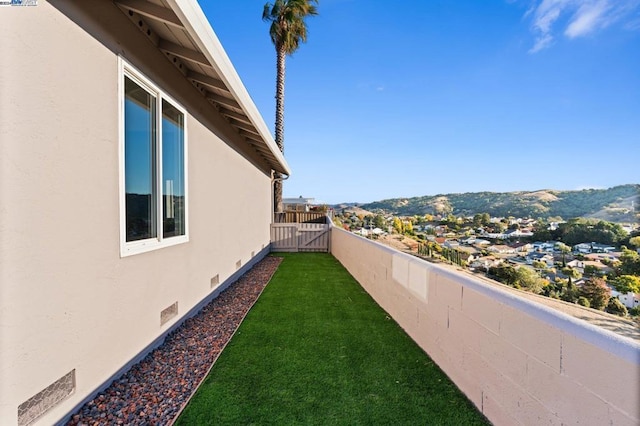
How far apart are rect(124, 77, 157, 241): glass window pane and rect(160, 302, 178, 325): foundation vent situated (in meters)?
0.93

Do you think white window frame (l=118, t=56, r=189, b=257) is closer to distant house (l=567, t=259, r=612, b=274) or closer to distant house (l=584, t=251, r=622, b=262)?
distant house (l=567, t=259, r=612, b=274)

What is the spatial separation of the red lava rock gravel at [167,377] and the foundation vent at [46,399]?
0.71ft

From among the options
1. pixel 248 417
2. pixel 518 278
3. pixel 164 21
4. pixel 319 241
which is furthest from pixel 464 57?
pixel 248 417

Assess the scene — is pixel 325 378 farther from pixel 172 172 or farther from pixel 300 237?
pixel 300 237

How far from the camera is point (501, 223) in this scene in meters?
5.03

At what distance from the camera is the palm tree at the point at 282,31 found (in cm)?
1395

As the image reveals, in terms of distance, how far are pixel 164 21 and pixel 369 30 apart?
9.91 metres

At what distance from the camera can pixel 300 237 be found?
12.2 m

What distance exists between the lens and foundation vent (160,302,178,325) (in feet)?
12.0

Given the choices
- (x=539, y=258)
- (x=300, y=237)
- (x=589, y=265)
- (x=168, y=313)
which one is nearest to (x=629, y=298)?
(x=589, y=265)

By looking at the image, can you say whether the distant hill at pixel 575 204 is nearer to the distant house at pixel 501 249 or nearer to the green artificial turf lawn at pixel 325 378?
the distant house at pixel 501 249

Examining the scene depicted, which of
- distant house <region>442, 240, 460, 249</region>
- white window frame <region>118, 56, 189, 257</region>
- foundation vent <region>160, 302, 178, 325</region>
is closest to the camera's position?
white window frame <region>118, 56, 189, 257</region>

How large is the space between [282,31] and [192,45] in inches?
478

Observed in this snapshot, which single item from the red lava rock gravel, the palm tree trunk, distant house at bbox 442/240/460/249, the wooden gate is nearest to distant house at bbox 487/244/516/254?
distant house at bbox 442/240/460/249
